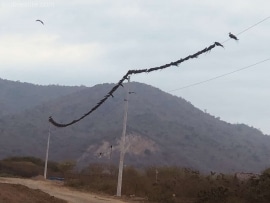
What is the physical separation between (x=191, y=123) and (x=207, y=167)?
42140 mm

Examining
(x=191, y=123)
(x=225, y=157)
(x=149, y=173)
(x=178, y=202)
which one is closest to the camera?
(x=178, y=202)

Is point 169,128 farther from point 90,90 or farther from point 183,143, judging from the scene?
point 90,90

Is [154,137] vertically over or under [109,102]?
under

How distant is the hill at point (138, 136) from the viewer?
4604 inches

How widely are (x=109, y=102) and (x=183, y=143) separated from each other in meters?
39.7

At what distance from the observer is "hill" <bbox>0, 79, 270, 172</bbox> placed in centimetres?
11694

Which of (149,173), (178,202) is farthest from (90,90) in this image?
(178,202)

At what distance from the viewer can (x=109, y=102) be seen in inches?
6393

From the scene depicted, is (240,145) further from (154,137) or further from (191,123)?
(154,137)

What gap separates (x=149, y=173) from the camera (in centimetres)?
4903

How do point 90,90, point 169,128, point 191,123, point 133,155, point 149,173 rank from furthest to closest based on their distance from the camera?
point 90,90
point 191,123
point 169,128
point 133,155
point 149,173

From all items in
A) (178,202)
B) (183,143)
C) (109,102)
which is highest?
(109,102)

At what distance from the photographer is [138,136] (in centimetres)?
12212

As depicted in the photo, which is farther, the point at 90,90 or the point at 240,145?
the point at 90,90
